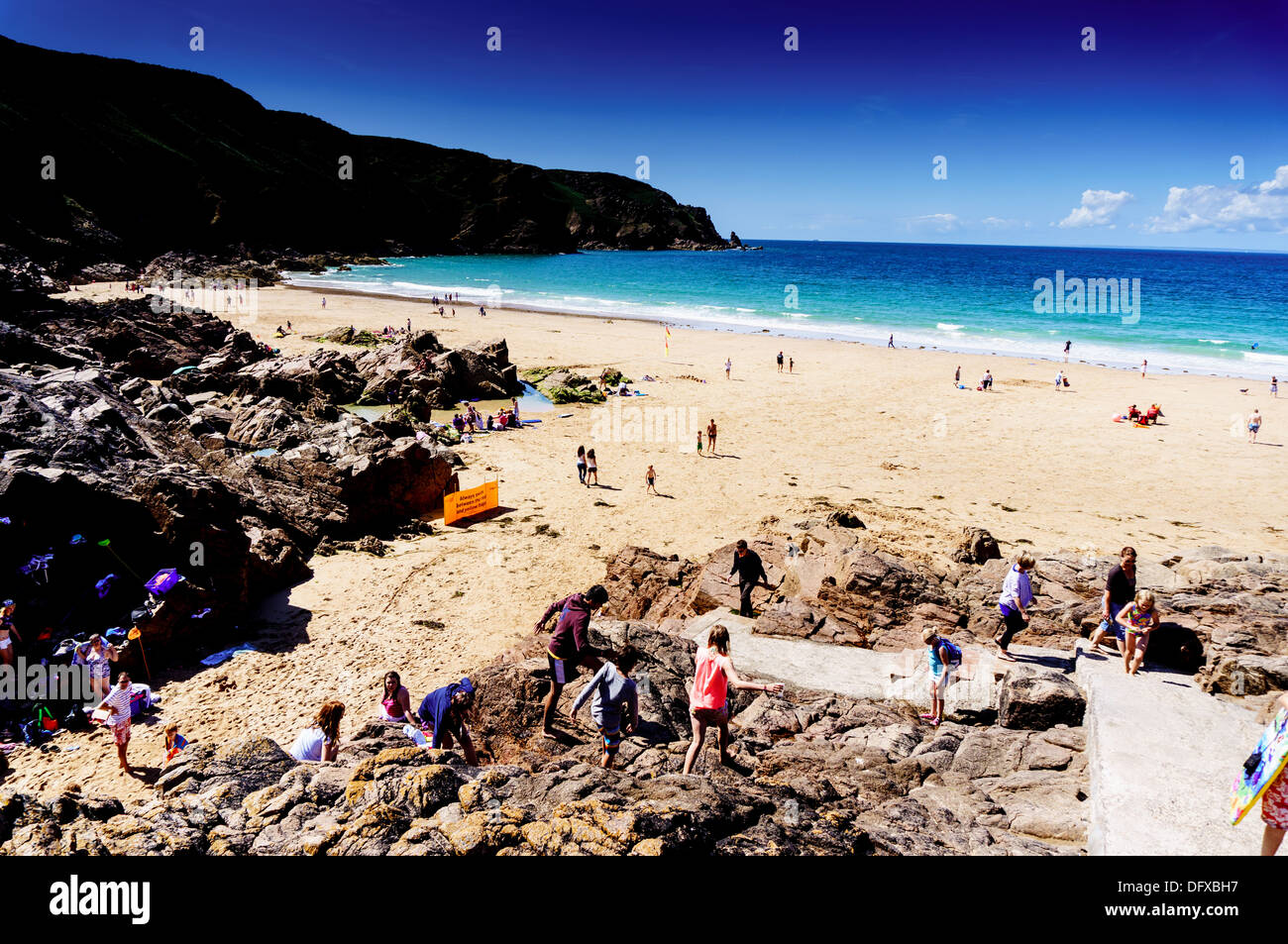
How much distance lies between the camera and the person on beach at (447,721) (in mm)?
6062

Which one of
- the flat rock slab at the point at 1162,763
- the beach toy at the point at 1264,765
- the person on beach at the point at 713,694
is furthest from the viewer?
the person on beach at the point at 713,694

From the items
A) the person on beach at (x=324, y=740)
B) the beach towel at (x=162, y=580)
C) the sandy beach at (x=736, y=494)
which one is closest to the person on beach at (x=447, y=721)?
the person on beach at (x=324, y=740)

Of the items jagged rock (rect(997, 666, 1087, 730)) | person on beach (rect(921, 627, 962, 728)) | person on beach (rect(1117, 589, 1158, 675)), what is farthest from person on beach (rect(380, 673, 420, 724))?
person on beach (rect(1117, 589, 1158, 675))

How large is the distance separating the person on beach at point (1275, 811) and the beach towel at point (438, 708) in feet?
20.1

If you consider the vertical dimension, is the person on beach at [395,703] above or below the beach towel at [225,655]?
above

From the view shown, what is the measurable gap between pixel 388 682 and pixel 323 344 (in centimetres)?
3612

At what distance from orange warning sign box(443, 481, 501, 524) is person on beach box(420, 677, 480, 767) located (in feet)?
31.9

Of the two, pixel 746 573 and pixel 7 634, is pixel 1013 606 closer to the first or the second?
pixel 746 573

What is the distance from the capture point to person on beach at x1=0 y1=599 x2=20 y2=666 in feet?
27.0

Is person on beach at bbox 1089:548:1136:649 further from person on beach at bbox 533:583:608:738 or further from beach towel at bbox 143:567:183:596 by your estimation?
beach towel at bbox 143:567:183:596

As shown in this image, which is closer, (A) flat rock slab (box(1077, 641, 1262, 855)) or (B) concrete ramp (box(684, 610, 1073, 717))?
(A) flat rock slab (box(1077, 641, 1262, 855))

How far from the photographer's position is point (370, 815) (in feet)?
12.4

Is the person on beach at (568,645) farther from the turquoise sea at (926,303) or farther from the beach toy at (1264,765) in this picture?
the turquoise sea at (926,303)

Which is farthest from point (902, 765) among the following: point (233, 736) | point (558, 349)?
point (558, 349)
